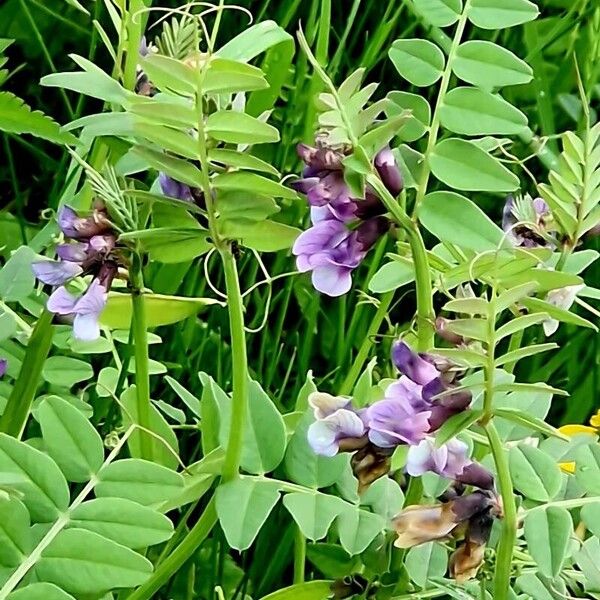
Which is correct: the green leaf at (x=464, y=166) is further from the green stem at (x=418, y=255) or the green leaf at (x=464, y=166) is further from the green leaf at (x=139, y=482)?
the green leaf at (x=139, y=482)

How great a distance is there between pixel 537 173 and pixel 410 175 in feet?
2.46

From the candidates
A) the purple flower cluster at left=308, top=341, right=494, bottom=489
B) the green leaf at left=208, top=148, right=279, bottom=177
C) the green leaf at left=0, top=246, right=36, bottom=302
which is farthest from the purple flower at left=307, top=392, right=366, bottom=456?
the green leaf at left=0, top=246, right=36, bottom=302

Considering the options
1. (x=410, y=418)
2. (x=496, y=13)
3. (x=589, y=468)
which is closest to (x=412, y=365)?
(x=410, y=418)

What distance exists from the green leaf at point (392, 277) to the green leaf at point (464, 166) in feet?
0.17

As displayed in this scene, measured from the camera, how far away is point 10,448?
1.66 feet

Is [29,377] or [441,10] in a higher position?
[441,10]

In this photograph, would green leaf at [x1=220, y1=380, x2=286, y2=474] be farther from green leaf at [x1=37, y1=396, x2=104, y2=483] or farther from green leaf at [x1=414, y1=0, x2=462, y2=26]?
green leaf at [x1=414, y1=0, x2=462, y2=26]

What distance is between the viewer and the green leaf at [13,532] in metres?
0.49

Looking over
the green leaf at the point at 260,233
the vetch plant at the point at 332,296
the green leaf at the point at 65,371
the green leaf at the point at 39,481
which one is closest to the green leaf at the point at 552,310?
the vetch plant at the point at 332,296

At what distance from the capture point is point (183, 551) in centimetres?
53

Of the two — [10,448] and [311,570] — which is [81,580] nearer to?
[10,448]

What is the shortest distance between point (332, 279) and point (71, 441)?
0.14 metres

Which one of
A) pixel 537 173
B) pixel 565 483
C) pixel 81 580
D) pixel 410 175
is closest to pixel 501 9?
pixel 410 175

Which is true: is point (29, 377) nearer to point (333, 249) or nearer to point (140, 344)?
point (140, 344)
